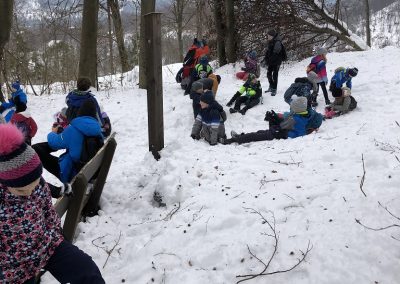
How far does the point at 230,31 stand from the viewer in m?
14.4

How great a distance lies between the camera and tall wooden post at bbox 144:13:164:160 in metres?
5.10

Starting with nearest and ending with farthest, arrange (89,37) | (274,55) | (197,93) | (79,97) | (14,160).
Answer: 1. (14,160)
2. (79,97)
3. (197,93)
4. (274,55)
5. (89,37)

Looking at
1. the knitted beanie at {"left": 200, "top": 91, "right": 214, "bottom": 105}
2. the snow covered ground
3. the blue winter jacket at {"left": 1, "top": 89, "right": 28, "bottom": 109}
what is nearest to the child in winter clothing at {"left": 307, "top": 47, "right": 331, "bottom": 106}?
the snow covered ground

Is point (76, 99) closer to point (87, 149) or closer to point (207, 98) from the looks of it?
point (87, 149)

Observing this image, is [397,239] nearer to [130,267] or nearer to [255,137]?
[130,267]

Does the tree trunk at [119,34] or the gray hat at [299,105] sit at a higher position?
the tree trunk at [119,34]

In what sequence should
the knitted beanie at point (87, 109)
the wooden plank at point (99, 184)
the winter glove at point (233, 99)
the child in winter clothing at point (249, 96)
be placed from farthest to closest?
the winter glove at point (233, 99)
the child in winter clothing at point (249, 96)
the knitted beanie at point (87, 109)
the wooden plank at point (99, 184)

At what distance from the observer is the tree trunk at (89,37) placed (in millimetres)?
11414

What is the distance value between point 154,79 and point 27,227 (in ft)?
10.7

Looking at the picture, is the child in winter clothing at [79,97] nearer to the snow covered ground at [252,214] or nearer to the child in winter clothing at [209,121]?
the snow covered ground at [252,214]

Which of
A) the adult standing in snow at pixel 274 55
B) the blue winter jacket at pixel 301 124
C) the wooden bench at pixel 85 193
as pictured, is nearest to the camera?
the wooden bench at pixel 85 193

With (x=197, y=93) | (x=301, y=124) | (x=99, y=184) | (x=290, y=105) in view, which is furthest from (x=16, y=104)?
(x=301, y=124)

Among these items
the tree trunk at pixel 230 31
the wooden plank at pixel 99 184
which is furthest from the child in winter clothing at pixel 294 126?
the tree trunk at pixel 230 31

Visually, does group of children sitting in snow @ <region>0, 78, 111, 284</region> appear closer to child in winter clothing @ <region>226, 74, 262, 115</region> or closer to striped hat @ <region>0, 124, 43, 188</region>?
striped hat @ <region>0, 124, 43, 188</region>
